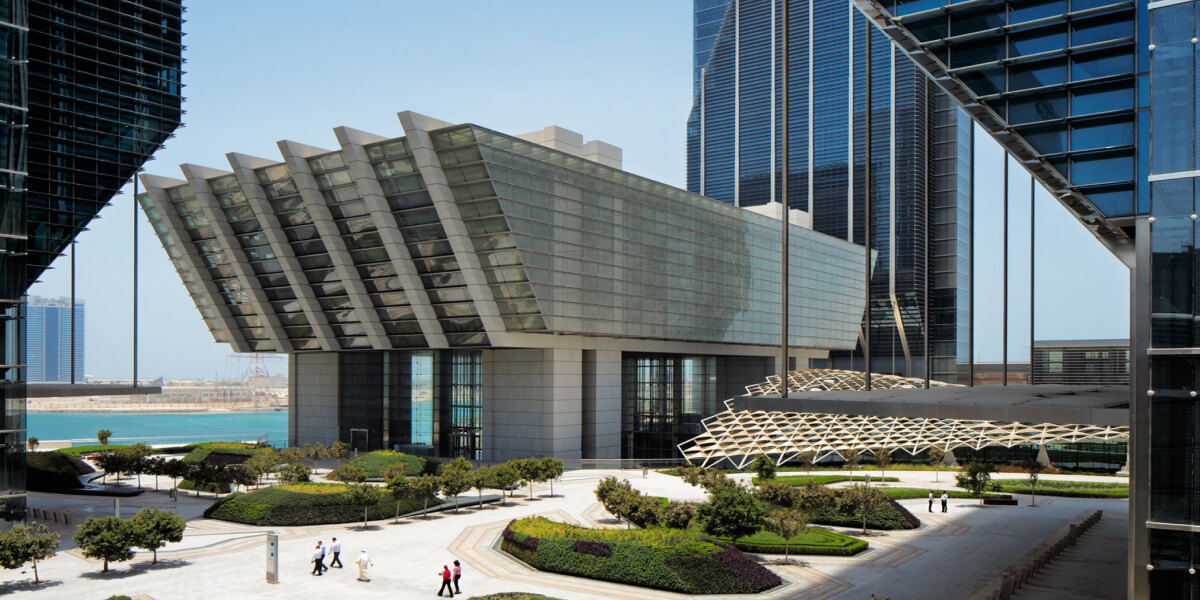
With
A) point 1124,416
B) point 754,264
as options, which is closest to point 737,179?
point 754,264

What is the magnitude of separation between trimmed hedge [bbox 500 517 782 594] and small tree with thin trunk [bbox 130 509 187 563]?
13961mm

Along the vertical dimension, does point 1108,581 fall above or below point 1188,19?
below

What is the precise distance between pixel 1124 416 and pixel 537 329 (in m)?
47.7

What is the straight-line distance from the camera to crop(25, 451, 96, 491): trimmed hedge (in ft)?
198

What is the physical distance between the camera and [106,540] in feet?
114

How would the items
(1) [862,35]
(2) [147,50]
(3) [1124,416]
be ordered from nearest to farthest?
(3) [1124,416] → (2) [147,50] → (1) [862,35]

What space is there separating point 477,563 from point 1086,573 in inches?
942

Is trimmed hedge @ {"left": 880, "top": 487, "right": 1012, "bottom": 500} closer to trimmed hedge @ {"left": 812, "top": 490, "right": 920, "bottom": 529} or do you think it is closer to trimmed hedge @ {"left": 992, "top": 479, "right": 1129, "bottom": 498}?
trimmed hedge @ {"left": 992, "top": 479, "right": 1129, "bottom": 498}

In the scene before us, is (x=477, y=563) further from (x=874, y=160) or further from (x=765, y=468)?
(x=874, y=160)

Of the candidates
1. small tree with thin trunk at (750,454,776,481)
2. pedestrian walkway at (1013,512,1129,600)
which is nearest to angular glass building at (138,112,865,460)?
small tree with thin trunk at (750,454,776,481)

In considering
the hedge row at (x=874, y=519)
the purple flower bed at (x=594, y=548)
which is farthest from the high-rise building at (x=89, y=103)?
the hedge row at (x=874, y=519)

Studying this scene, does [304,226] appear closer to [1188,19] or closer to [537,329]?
[537,329]

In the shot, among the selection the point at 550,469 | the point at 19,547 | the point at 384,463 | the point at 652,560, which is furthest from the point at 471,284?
the point at 19,547

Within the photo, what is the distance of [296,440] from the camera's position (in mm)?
88312
